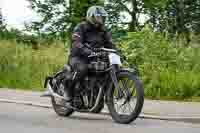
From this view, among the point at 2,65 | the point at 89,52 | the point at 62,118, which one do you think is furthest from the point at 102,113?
the point at 2,65

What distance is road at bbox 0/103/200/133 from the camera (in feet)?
32.1

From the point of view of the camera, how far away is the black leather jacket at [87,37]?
11.2m

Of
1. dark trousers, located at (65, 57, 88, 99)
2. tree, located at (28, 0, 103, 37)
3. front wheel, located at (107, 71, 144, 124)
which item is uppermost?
dark trousers, located at (65, 57, 88, 99)

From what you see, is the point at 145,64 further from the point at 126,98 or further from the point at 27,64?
the point at 126,98

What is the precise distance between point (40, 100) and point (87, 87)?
12.6 ft

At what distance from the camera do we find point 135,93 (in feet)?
34.0

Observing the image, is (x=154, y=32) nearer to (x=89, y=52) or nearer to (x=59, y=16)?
(x=89, y=52)

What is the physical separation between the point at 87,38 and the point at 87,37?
0.05 ft

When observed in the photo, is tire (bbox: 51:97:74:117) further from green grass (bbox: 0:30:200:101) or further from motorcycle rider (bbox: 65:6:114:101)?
green grass (bbox: 0:30:200:101)

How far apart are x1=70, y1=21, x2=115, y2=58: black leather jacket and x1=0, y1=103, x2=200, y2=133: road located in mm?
1124

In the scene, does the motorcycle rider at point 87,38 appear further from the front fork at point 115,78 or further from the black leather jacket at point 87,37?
the front fork at point 115,78

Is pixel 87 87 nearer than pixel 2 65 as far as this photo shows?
Yes

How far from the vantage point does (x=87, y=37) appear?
11.3 meters

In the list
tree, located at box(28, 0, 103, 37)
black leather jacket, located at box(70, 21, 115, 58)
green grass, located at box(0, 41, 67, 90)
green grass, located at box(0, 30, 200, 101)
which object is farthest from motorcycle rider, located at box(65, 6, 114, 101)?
tree, located at box(28, 0, 103, 37)
